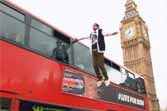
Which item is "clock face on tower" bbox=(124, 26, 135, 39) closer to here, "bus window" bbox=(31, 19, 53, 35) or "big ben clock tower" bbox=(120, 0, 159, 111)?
"big ben clock tower" bbox=(120, 0, 159, 111)

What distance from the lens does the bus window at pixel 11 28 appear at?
5.34 metres

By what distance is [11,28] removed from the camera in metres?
5.56

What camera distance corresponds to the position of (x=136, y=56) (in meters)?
57.5

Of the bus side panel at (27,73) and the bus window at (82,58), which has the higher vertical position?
the bus window at (82,58)

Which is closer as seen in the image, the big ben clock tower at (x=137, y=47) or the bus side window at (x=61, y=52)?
the bus side window at (x=61, y=52)

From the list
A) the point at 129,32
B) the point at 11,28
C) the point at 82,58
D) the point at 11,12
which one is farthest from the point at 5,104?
the point at 129,32

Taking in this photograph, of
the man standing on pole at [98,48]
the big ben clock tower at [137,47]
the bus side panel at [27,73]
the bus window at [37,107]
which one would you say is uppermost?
the big ben clock tower at [137,47]

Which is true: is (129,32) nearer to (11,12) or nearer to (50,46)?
(50,46)

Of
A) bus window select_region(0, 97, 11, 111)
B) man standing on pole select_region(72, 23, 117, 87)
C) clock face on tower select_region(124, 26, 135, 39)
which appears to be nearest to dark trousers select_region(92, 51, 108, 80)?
man standing on pole select_region(72, 23, 117, 87)

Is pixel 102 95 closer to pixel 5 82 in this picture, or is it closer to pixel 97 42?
pixel 97 42

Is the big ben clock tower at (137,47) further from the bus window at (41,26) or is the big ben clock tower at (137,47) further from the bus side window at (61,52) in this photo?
the bus window at (41,26)

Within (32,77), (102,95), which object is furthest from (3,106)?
(102,95)

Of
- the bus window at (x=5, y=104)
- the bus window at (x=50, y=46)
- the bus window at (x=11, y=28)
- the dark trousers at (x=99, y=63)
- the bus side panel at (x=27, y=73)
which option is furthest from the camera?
the dark trousers at (x=99, y=63)

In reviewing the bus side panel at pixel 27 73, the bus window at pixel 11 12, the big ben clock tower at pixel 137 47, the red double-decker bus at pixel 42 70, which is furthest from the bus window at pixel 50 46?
the big ben clock tower at pixel 137 47
